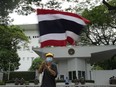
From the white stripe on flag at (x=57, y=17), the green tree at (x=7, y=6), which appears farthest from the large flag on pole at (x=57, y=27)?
the green tree at (x=7, y=6)

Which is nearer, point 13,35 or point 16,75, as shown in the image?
point 13,35

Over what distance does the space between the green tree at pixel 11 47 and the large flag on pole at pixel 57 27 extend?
36.1m

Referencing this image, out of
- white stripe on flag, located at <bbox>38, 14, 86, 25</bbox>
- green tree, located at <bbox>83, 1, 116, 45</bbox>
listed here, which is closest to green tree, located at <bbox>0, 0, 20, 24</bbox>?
white stripe on flag, located at <bbox>38, 14, 86, 25</bbox>

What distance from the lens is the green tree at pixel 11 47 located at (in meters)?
48.5

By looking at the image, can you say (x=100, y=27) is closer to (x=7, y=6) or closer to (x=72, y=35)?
(x=7, y=6)

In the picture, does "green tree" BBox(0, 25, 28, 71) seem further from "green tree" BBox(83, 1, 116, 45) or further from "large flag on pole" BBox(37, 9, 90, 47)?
"large flag on pole" BBox(37, 9, 90, 47)

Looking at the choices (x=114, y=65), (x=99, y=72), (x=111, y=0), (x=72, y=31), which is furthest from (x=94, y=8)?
(x=72, y=31)

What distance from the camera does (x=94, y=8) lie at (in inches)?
1412

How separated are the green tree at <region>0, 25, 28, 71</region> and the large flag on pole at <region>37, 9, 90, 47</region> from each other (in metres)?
36.1

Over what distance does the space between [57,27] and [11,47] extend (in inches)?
1793

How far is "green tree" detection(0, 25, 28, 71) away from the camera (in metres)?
48.5

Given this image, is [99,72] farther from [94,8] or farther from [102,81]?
[94,8]

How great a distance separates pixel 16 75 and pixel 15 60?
240 inches

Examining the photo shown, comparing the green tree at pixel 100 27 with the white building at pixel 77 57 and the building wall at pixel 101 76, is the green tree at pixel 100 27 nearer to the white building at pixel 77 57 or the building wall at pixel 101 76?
the white building at pixel 77 57
